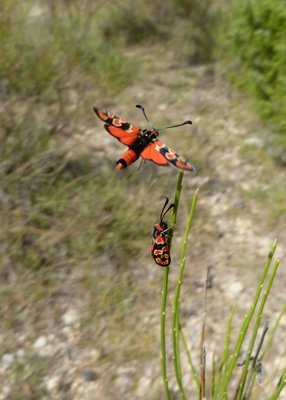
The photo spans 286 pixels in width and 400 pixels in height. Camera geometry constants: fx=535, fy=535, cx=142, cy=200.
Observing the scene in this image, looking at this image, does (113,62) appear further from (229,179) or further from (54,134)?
(229,179)

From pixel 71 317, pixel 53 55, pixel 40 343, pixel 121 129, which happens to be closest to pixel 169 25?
pixel 53 55

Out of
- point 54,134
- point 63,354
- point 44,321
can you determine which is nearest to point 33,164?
point 54,134

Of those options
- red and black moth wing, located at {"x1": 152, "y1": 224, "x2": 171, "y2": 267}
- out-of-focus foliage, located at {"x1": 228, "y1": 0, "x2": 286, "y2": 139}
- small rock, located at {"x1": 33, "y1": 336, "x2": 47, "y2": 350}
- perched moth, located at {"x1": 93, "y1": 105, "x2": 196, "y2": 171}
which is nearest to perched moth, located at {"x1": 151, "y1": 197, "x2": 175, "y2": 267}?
red and black moth wing, located at {"x1": 152, "y1": 224, "x2": 171, "y2": 267}

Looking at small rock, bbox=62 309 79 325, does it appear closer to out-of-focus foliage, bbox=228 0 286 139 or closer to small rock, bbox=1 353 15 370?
small rock, bbox=1 353 15 370

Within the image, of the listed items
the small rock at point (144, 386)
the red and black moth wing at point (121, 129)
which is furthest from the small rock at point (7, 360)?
the red and black moth wing at point (121, 129)

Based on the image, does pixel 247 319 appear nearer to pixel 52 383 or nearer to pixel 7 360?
pixel 52 383

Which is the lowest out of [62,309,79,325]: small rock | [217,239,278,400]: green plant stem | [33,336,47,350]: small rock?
[217,239,278,400]: green plant stem
